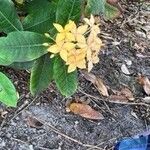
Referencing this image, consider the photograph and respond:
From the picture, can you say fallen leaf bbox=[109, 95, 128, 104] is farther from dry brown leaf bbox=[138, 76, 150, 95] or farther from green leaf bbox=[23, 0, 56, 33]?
green leaf bbox=[23, 0, 56, 33]

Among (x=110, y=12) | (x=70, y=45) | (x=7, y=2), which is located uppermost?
(x=7, y=2)

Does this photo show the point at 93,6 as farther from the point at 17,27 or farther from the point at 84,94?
the point at 84,94

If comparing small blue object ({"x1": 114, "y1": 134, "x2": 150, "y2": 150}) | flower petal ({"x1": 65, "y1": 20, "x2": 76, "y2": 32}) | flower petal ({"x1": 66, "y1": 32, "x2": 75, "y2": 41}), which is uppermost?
flower petal ({"x1": 65, "y1": 20, "x2": 76, "y2": 32})

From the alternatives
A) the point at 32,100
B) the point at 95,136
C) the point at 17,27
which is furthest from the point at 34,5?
the point at 95,136

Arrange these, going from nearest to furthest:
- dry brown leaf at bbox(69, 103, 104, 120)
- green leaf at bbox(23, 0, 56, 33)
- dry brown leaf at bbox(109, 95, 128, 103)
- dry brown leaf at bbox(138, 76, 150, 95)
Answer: green leaf at bbox(23, 0, 56, 33), dry brown leaf at bbox(69, 103, 104, 120), dry brown leaf at bbox(109, 95, 128, 103), dry brown leaf at bbox(138, 76, 150, 95)

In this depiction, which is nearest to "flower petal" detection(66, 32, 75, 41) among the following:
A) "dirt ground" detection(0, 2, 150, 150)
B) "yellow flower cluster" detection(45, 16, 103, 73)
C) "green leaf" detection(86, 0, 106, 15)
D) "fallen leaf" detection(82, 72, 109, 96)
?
"yellow flower cluster" detection(45, 16, 103, 73)
